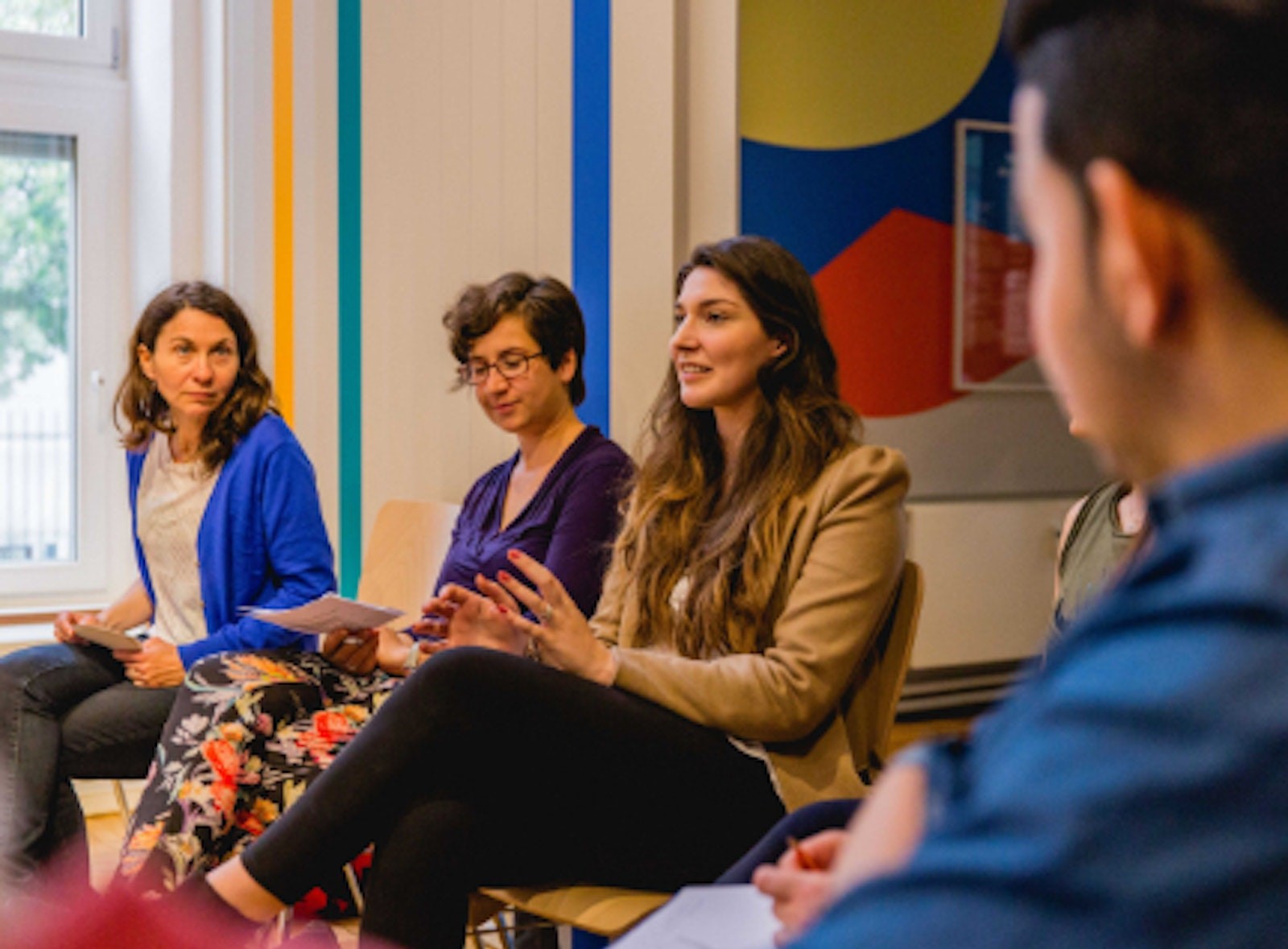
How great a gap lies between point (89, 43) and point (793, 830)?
3806mm

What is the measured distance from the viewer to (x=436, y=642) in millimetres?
2420

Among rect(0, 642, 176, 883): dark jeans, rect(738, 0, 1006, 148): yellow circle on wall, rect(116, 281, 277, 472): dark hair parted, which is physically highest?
rect(738, 0, 1006, 148): yellow circle on wall

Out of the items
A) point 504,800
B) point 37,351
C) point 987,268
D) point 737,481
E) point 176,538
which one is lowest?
point 504,800

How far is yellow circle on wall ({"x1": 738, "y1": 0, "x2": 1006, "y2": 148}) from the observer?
371 cm

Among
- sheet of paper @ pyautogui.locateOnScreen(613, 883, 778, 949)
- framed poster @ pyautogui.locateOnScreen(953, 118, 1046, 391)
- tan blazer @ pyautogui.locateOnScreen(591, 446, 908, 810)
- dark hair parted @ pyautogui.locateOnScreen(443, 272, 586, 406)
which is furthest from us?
framed poster @ pyautogui.locateOnScreen(953, 118, 1046, 391)

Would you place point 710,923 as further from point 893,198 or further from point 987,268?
point 987,268

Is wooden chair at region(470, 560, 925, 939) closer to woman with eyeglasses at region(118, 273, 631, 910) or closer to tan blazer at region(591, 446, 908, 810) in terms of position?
tan blazer at region(591, 446, 908, 810)

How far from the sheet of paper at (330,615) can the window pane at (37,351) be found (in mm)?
2280

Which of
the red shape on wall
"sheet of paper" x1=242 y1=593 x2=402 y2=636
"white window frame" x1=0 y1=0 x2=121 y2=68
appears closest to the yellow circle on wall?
the red shape on wall

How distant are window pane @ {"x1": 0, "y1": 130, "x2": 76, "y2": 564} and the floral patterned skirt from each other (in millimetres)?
2120

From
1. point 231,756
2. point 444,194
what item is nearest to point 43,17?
point 444,194

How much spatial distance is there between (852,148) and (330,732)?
2485 millimetres

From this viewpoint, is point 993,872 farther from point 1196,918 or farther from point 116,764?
point 116,764

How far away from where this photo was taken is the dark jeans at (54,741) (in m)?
2.56
